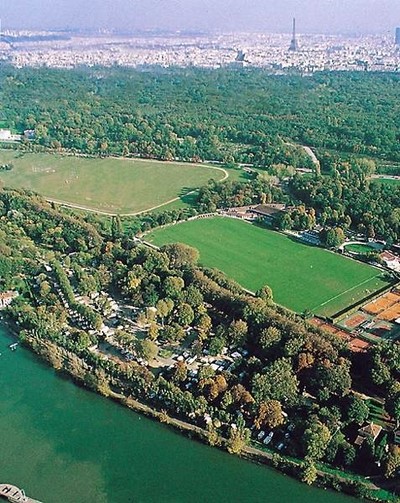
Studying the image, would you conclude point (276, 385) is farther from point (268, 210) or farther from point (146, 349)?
point (268, 210)

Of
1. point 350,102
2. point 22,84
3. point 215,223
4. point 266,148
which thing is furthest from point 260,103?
point 215,223

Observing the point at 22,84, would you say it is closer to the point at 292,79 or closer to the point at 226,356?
the point at 292,79

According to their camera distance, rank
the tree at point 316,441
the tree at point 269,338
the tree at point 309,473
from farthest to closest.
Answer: the tree at point 269,338 < the tree at point 316,441 < the tree at point 309,473

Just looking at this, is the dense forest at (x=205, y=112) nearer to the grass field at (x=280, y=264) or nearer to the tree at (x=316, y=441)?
the grass field at (x=280, y=264)

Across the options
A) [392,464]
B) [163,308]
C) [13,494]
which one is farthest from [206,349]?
[13,494]

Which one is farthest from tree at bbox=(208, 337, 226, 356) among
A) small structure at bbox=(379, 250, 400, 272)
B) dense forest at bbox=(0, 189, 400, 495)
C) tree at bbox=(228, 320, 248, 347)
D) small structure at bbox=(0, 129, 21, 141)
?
small structure at bbox=(0, 129, 21, 141)

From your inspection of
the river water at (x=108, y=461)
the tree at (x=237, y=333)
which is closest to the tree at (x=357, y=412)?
the river water at (x=108, y=461)
